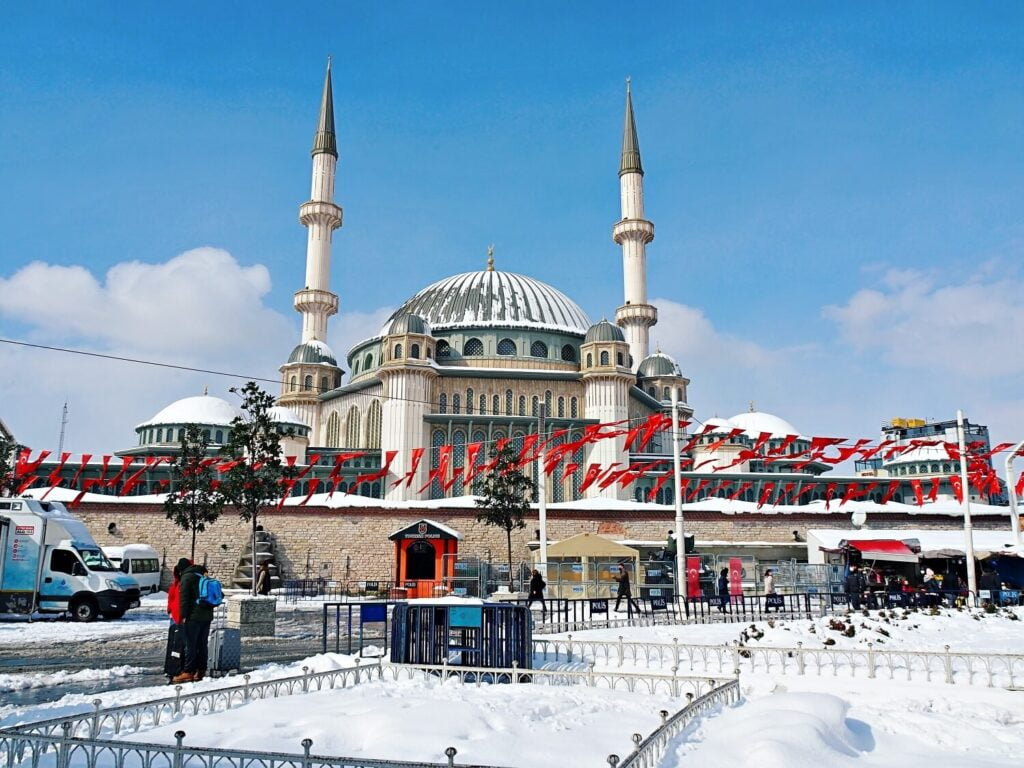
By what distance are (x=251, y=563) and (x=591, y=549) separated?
1247cm

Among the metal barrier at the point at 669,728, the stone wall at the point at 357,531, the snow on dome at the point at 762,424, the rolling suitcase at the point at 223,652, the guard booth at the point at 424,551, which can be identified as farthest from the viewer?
the snow on dome at the point at 762,424

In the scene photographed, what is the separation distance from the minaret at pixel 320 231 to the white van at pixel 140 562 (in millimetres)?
24281

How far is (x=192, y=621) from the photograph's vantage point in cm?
969

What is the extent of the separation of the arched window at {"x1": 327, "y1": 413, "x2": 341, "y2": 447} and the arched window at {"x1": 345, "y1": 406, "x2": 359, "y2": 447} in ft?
3.04

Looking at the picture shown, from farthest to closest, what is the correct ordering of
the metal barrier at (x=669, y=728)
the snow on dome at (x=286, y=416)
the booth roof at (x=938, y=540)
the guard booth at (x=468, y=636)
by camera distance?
1. the snow on dome at (x=286, y=416)
2. the booth roof at (x=938, y=540)
3. the guard booth at (x=468, y=636)
4. the metal barrier at (x=669, y=728)

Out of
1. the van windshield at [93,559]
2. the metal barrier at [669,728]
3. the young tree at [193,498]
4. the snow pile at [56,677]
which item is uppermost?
the young tree at [193,498]

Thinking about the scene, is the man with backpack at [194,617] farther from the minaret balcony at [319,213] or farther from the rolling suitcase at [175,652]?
the minaret balcony at [319,213]

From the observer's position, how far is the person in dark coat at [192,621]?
9.64 meters

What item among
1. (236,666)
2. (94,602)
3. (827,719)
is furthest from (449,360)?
(827,719)

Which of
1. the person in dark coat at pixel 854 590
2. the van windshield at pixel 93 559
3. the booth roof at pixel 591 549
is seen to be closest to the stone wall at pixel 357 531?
the booth roof at pixel 591 549

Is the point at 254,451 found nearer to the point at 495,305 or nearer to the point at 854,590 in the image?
the point at 854,590

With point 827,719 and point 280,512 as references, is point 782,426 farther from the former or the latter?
point 827,719

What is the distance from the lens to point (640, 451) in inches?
1884

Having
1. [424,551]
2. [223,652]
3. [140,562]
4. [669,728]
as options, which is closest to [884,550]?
[424,551]
